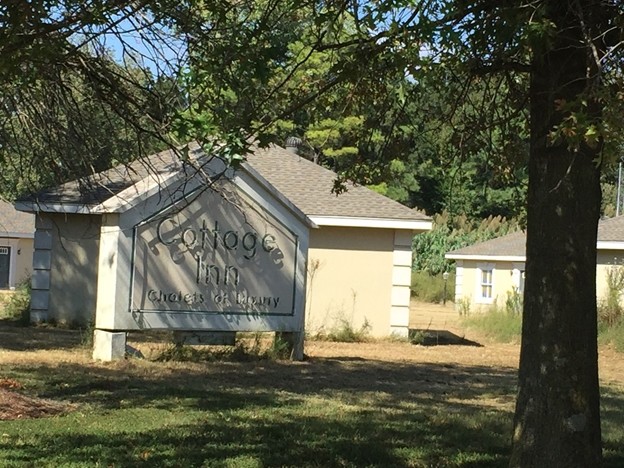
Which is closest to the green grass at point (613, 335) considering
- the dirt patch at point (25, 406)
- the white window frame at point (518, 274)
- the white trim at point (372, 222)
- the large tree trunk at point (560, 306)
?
the white trim at point (372, 222)

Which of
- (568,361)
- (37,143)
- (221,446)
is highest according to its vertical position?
(37,143)

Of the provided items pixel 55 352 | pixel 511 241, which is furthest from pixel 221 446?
pixel 511 241

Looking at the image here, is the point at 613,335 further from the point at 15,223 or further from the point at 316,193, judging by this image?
the point at 15,223

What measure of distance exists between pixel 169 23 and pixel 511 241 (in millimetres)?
33362

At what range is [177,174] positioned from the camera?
1728 cm

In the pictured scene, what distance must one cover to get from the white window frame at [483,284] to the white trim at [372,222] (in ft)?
56.1

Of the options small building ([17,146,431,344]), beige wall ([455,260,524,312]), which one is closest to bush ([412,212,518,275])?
beige wall ([455,260,524,312])

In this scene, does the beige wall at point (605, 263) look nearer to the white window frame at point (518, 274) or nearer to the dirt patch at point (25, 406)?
the white window frame at point (518, 274)

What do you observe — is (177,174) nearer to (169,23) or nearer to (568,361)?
(169,23)

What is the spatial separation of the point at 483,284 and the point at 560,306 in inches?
1420

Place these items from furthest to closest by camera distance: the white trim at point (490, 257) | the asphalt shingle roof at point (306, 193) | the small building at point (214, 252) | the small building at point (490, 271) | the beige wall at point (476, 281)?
1. the beige wall at point (476, 281)
2. the small building at point (490, 271)
3. the white trim at point (490, 257)
4. the asphalt shingle roof at point (306, 193)
5. the small building at point (214, 252)

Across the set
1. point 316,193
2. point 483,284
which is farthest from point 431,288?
point 316,193

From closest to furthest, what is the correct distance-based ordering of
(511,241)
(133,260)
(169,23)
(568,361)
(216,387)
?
(568,361) < (169,23) < (216,387) < (133,260) < (511,241)

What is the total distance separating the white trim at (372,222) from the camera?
24.7m
